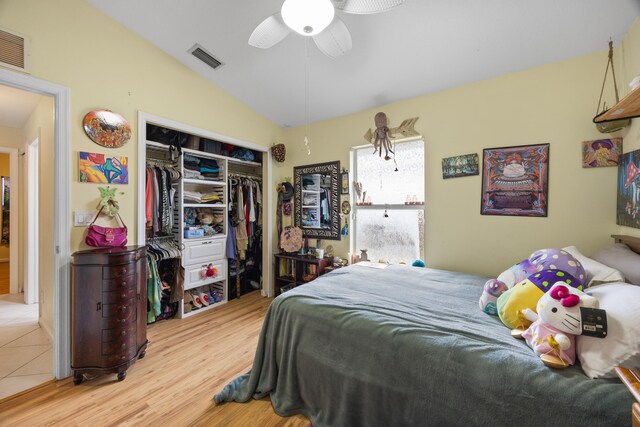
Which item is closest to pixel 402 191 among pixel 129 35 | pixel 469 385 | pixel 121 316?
pixel 469 385

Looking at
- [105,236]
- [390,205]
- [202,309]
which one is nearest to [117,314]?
[105,236]

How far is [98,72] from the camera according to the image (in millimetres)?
2078

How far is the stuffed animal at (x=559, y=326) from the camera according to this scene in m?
0.96

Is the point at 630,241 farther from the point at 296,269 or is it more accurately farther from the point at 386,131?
the point at 296,269

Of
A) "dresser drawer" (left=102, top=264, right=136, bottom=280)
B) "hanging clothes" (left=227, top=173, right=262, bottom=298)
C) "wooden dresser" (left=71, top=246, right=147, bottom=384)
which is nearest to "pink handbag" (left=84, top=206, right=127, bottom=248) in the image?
"wooden dresser" (left=71, top=246, right=147, bottom=384)

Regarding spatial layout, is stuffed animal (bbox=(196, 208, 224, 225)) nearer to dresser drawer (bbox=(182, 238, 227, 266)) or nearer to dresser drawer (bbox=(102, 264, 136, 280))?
dresser drawer (bbox=(182, 238, 227, 266))

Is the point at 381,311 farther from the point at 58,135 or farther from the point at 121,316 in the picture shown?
the point at 58,135

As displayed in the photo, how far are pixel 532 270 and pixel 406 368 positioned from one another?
956mm

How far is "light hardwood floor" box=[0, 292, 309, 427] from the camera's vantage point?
1499 mm

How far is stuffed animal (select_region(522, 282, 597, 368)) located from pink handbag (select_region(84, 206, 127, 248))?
9.15 ft

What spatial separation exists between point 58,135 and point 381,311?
2593mm

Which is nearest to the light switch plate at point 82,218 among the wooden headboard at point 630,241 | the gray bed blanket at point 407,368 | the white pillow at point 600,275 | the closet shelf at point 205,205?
the closet shelf at point 205,205

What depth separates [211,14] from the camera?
6.56ft

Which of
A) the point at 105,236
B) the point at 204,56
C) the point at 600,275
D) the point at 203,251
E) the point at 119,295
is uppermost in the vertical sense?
the point at 204,56
